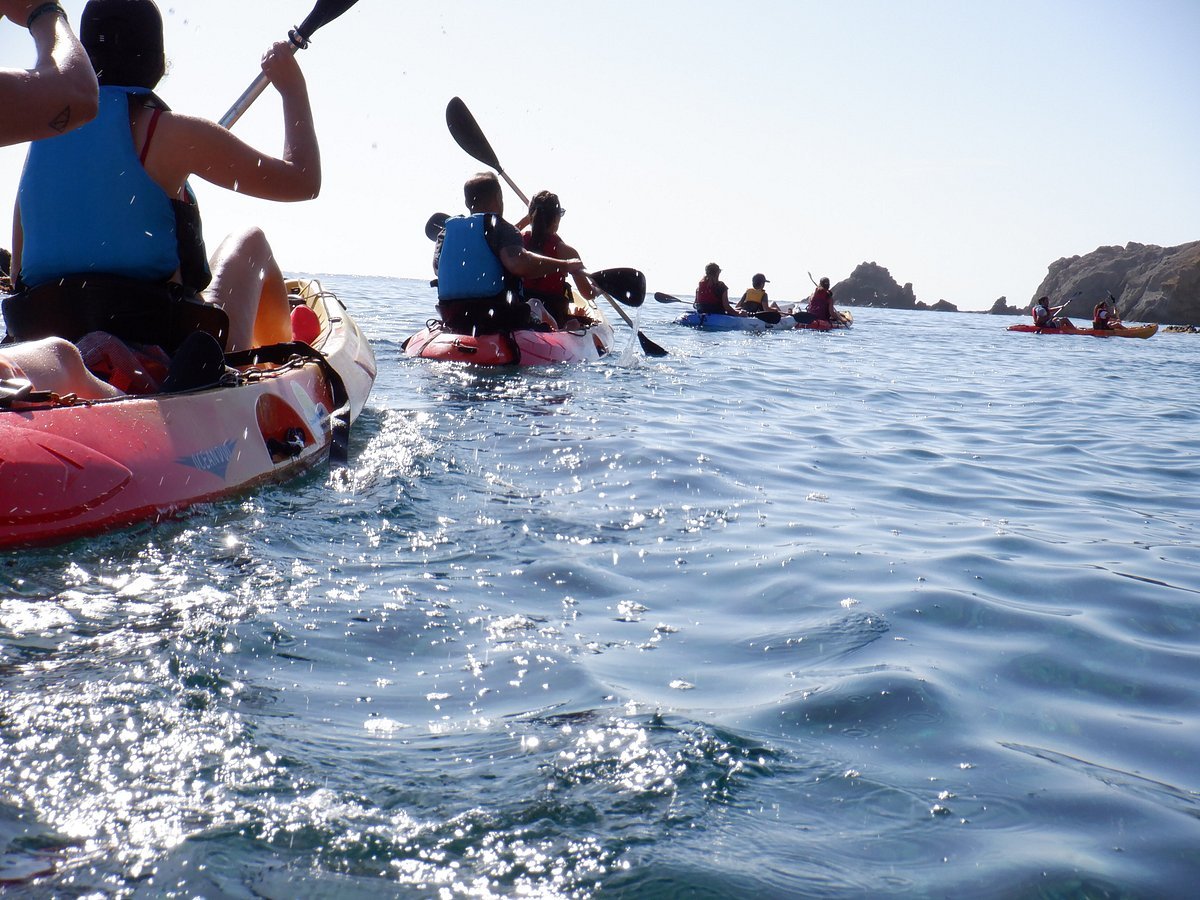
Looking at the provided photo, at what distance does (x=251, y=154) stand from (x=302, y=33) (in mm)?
1504

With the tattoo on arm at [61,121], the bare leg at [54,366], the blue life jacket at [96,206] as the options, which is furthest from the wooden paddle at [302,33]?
the tattoo on arm at [61,121]

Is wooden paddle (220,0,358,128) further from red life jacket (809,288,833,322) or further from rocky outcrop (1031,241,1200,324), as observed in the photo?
rocky outcrop (1031,241,1200,324)

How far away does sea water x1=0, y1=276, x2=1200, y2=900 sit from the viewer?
165 centimetres

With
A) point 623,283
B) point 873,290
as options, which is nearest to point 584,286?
point 623,283

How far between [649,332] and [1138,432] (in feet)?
34.2

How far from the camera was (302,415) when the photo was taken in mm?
4797

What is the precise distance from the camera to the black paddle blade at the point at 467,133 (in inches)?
468

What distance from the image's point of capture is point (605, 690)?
95.0 inches

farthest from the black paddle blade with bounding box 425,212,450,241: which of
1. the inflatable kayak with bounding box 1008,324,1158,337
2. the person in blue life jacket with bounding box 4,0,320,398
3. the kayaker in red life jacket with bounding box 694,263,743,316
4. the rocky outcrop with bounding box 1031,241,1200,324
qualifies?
the rocky outcrop with bounding box 1031,241,1200,324

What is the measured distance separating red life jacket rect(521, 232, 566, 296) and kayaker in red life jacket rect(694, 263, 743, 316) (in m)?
8.61

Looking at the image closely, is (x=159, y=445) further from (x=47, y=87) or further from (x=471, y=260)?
(x=471, y=260)

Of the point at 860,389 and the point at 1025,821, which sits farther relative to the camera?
the point at 860,389

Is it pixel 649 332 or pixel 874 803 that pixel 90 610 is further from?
pixel 649 332

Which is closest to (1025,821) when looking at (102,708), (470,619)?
(470,619)
